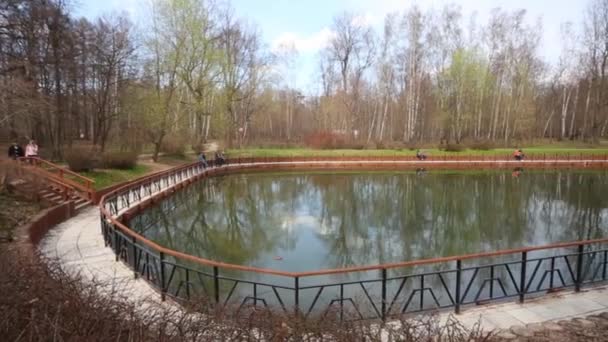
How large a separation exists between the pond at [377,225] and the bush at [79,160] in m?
4.39

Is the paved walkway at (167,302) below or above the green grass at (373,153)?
below

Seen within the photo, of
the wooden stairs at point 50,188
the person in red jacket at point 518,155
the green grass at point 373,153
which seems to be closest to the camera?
the wooden stairs at point 50,188

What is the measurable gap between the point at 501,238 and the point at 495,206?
18.7 feet

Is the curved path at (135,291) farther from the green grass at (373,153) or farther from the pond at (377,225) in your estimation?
the green grass at (373,153)

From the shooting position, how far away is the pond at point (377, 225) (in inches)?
349

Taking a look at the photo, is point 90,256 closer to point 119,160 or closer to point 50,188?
point 50,188

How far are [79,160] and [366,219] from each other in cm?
1452

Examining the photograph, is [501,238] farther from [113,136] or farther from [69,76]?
[113,136]

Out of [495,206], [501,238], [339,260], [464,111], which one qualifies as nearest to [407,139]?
[464,111]

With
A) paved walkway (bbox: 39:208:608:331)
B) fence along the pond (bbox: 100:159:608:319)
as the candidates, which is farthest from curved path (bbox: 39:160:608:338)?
fence along the pond (bbox: 100:159:608:319)

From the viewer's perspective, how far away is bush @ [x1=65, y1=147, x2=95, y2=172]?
17.6m

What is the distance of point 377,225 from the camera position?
13906mm

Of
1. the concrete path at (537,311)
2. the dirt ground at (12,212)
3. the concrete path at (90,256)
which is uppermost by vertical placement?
the dirt ground at (12,212)

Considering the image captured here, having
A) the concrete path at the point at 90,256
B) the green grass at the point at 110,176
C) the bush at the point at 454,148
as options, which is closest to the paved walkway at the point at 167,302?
the concrete path at the point at 90,256
